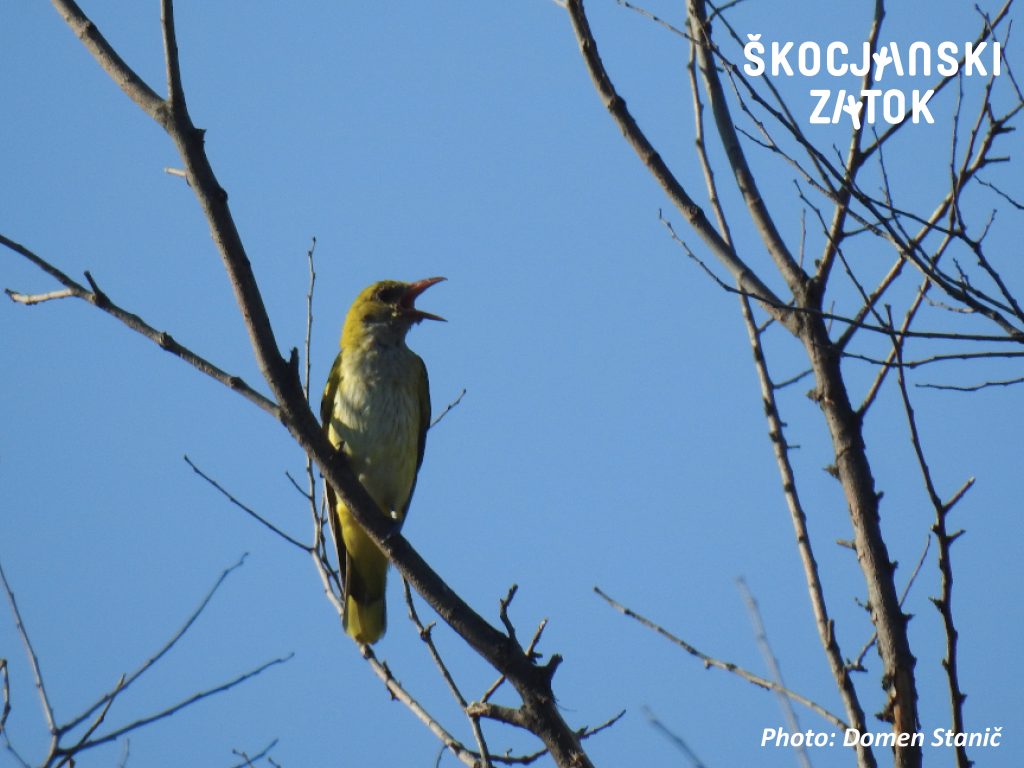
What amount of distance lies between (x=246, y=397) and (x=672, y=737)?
163cm

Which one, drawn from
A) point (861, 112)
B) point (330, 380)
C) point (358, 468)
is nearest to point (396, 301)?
point (330, 380)

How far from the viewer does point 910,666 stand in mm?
2842

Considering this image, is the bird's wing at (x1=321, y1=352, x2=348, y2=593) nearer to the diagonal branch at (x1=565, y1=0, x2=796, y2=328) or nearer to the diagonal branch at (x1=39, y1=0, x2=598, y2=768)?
the diagonal branch at (x1=39, y1=0, x2=598, y2=768)

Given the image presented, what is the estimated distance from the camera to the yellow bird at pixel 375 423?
559 cm

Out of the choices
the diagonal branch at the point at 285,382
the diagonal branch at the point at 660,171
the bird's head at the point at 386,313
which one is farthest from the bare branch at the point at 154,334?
the bird's head at the point at 386,313

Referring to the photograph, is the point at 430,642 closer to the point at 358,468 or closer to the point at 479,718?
the point at 479,718

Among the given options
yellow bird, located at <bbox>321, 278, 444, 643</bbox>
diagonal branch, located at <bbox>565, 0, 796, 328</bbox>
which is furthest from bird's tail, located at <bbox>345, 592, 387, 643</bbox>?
diagonal branch, located at <bbox>565, 0, 796, 328</bbox>

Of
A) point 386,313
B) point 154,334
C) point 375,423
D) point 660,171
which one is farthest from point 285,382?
point 386,313

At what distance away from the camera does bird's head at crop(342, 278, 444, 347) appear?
624 centimetres

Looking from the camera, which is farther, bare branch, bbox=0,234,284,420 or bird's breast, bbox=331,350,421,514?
bird's breast, bbox=331,350,421,514

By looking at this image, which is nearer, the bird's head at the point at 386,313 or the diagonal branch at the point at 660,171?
the diagonal branch at the point at 660,171

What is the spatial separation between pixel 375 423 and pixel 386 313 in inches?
31.8

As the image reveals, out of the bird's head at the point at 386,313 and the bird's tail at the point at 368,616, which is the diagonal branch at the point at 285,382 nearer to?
the bird's tail at the point at 368,616

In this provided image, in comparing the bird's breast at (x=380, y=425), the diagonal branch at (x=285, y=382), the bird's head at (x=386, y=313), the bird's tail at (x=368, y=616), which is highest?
the bird's head at (x=386, y=313)
